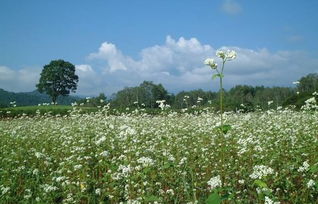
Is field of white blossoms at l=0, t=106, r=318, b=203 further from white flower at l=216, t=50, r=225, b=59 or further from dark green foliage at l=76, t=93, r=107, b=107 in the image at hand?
dark green foliage at l=76, t=93, r=107, b=107

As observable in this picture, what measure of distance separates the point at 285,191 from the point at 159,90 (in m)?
53.0

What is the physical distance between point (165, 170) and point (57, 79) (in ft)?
227

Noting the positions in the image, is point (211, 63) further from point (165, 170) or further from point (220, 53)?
point (165, 170)

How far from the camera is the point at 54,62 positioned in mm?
74750

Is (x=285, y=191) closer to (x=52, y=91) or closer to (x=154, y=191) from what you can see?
(x=154, y=191)

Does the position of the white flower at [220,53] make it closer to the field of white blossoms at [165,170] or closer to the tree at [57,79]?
the field of white blossoms at [165,170]

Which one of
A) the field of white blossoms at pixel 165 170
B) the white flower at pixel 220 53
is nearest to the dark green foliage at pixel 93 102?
the field of white blossoms at pixel 165 170

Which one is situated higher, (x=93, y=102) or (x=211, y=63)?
(x=211, y=63)

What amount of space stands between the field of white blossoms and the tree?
61435 mm

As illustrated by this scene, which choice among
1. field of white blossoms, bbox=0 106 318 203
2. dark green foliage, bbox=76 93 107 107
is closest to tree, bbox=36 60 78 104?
dark green foliage, bbox=76 93 107 107

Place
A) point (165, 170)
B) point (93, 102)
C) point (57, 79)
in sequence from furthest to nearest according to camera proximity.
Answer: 1. point (57, 79)
2. point (93, 102)
3. point (165, 170)

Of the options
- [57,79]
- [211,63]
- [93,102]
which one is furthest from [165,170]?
[57,79]

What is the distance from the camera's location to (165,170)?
21.7ft

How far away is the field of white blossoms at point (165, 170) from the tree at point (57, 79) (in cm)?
6143
